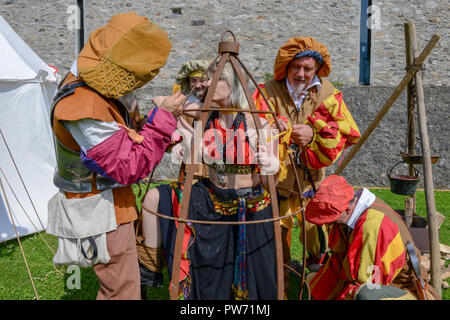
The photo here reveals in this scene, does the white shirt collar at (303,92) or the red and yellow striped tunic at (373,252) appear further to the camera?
the white shirt collar at (303,92)

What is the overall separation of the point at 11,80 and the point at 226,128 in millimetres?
2897

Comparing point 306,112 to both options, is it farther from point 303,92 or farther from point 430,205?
point 430,205

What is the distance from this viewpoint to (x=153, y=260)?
Result: 2006mm

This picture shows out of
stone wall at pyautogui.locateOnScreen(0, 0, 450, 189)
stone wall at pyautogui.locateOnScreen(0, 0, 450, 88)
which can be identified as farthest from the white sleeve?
stone wall at pyautogui.locateOnScreen(0, 0, 450, 88)

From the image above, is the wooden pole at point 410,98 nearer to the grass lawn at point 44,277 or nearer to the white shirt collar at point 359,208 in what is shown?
the grass lawn at point 44,277

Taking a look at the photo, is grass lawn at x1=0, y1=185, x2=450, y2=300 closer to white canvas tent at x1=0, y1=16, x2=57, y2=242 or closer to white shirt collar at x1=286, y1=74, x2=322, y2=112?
white canvas tent at x1=0, y1=16, x2=57, y2=242

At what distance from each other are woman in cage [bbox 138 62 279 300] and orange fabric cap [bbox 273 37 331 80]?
740mm

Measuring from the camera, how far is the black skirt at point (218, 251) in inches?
76.7

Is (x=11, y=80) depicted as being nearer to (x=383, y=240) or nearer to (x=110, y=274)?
(x=110, y=274)

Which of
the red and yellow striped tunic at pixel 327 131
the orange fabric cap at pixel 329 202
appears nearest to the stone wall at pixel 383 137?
the red and yellow striped tunic at pixel 327 131

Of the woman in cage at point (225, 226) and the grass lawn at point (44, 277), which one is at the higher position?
the woman in cage at point (225, 226)

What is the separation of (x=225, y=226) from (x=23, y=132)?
320 centimetres

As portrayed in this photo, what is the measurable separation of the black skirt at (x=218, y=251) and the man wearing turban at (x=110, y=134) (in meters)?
0.30

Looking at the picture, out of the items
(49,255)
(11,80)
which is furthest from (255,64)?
(49,255)
